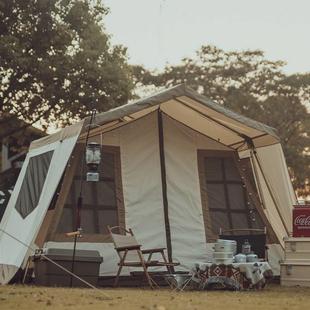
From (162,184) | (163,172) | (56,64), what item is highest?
(56,64)

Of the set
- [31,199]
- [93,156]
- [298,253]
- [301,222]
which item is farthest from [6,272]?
[301,222]

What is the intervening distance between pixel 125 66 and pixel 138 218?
30.7ft

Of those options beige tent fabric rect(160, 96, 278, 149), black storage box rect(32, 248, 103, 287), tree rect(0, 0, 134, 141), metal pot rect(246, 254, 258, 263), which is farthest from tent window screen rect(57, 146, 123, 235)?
tree rect(0, 0, 134, 141)

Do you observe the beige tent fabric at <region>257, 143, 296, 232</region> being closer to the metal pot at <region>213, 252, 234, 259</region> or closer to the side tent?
the metal pot at <region>213, 252, 234, 259</region>

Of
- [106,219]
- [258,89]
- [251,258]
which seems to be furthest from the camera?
[258,89]

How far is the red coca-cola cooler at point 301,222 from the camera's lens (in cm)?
817

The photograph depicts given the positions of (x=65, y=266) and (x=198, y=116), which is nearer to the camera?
(x=65, y=266)

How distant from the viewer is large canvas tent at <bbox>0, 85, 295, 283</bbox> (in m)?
7.95

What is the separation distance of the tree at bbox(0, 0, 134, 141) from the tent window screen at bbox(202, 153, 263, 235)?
7114 mm

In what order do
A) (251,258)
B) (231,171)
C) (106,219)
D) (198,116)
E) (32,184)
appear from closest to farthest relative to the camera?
(251,258) < (106,219) < (32,184) < (198,116) < (231,171)

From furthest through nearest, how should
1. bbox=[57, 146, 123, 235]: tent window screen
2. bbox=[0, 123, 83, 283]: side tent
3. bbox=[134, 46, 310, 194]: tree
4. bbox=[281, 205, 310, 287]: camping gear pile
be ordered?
bbox=[134, 46, 310, 194]: tree < bbox=[57, 146, 123, 235]: tent window screen < bbox=[281, 205, 310, 287]: camping gear pile < bbox=[0, 123, 83, 283]: side tent

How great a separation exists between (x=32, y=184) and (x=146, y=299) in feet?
10.3

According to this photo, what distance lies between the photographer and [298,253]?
8141 millimetres

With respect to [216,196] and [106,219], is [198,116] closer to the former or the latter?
[216,196]
